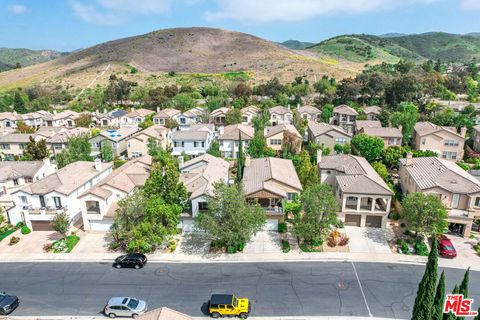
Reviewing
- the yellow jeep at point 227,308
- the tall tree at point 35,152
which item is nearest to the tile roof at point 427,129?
the yellow jeep at point 227,308

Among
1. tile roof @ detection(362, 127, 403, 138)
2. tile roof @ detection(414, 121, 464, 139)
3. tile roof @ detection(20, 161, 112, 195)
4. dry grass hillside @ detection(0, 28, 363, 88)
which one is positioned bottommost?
tile roof @ detection(20, 161, 112, 195)

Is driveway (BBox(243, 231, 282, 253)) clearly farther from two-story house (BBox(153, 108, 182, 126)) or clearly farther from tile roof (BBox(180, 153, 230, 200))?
two-story house (BBox(153, 108, 182, 126))

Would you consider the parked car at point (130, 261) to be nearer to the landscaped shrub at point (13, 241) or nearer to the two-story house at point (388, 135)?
the landscaped shrub at point (13, 241)

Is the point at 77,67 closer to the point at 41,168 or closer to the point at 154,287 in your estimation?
the point at 41,168

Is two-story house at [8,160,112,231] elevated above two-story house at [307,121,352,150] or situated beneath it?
situated beneath

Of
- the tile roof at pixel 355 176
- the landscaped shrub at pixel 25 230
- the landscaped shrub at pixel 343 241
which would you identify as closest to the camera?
the landscaped shrub at pixel 343 241

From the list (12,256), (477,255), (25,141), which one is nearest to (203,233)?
(12,256)

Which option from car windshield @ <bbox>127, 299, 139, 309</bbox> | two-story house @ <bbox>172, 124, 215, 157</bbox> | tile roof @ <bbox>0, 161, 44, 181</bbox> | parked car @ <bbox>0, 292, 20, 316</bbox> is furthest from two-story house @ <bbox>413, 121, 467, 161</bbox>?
tile roof @ <bbox>0, 161, 44, 181</bbox>
